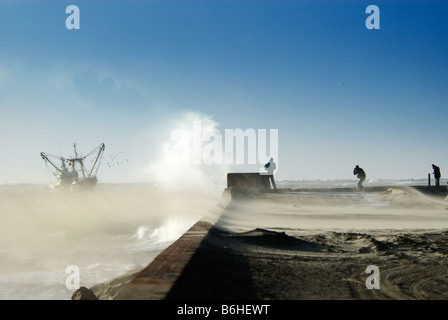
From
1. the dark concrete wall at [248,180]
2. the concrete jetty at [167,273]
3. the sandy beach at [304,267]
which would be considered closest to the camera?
the concrete jetty at [167,273]

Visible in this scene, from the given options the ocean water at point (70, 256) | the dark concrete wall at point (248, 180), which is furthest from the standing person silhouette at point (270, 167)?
the ocean water at point (70, 256)

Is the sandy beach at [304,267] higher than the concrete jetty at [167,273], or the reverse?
the concrete jetty at [167,273]

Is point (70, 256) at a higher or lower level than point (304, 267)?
lower

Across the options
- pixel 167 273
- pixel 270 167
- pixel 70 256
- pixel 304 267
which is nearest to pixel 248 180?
pixel 270 167

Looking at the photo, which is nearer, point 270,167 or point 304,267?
point 304,267

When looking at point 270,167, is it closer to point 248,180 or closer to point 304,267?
point 248,180

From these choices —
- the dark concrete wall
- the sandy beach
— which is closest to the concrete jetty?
the sandy beach

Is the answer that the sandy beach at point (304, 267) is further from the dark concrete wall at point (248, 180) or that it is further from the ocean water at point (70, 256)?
the dark concrete wall at point (248, 180)

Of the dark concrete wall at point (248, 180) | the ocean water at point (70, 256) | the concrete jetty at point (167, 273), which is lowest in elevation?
the ocean water at point (70, 256)

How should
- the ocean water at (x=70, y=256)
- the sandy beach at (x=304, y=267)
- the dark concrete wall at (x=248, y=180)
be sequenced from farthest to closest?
the dark concrete wall at (x=248, y=180)
the ocean water at (x=70, y=256)
the sandy beach at (x=304, y=267)

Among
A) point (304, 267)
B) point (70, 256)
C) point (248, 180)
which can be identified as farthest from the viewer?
point (248, 180)

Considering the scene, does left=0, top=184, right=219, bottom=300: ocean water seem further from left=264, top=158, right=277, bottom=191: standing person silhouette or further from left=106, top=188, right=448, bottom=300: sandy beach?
left=264, top=158, right=277, bottom=191: standing person silhouette

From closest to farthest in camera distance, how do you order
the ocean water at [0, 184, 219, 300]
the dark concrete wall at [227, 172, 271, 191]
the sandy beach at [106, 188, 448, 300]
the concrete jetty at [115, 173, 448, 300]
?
the concrete jetty at [115, 173, 448, 300] < the sandy beach at [106, 188, 448, 300] < the ocean water at [0, 184, 219, 300] < the dark concrete wall at [227, 172, 271, 191]

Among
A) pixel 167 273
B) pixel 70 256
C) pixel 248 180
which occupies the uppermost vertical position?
pixel 167 273
